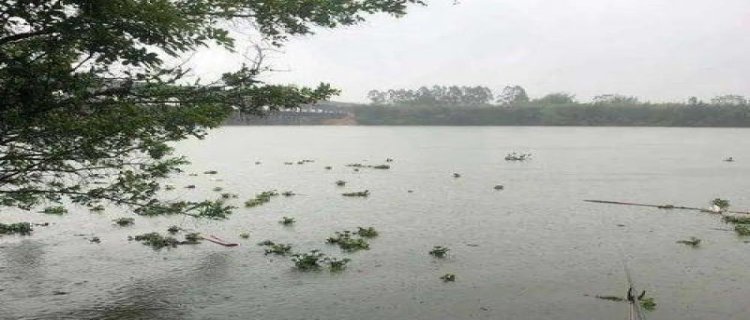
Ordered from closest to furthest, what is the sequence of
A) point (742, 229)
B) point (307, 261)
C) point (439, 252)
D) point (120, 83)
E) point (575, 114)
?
point (120, 83)
point (307, 261)
point (439, 252)
point (742, 229)
point (575, 114)

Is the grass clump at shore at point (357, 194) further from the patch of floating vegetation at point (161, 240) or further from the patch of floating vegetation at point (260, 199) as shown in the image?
the patch of floating vegetation at point (161, 240)

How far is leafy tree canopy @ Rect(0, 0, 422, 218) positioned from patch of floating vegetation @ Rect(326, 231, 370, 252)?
679 cm

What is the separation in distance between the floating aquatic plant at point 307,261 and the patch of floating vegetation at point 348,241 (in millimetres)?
1829

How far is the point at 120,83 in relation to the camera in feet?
27.9

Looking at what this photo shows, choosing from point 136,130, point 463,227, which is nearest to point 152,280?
point 136,130

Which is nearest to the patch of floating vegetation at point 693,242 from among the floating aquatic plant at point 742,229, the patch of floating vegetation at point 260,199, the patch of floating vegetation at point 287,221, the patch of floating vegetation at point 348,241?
the floating aquatic plant at point 742,229

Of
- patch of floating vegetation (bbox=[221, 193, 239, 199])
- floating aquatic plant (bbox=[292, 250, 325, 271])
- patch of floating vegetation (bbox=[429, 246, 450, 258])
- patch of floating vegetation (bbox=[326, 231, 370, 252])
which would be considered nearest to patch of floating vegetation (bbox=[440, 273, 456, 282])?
patch of floating vegetation (bbox=[429, 246, 450, 258])

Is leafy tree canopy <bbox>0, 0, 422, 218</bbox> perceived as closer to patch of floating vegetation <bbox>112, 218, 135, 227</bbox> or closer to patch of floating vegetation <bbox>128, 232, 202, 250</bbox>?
patch of floating vegetation <bbox>128, 232, 202, 250</bbox>

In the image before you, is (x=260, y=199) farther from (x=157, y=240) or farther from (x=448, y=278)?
(x=448, y=278)

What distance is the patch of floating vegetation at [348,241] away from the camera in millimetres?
17781

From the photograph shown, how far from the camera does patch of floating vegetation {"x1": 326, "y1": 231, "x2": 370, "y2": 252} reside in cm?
1778

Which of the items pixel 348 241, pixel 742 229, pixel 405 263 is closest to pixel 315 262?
pixel 405 263

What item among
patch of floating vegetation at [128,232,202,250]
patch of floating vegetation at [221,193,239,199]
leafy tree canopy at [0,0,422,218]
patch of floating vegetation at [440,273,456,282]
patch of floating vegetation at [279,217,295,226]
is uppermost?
leafy tree canopy at [0,0,422,218]

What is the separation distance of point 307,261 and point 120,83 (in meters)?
7.91
